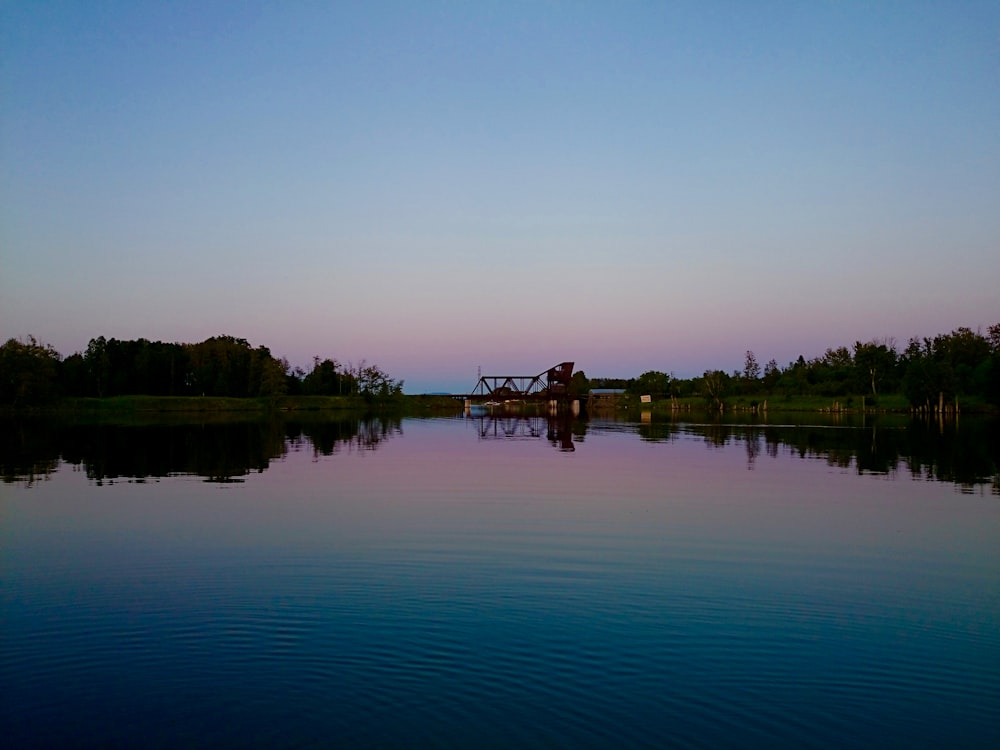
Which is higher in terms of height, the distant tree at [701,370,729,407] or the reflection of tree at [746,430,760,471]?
the distant tree at [701,370,729,407]

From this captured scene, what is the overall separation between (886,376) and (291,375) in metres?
121

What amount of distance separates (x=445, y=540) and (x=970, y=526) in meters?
12.8

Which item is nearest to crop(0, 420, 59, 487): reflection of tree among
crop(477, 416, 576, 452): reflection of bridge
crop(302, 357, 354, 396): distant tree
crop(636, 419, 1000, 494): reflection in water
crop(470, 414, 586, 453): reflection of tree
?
crop(470, 414, 586, 453): reflection of tree

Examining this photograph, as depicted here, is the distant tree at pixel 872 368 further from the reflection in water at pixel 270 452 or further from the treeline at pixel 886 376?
the reflection in water at pixel 270 452

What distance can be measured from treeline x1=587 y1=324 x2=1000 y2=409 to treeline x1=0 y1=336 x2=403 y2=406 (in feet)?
248

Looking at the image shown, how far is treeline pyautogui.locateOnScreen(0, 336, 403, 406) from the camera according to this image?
13975 cm

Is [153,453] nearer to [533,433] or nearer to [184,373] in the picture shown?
[533,433]

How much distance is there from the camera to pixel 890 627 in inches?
442

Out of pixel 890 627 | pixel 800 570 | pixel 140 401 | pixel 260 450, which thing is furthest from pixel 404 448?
pixel 140 401

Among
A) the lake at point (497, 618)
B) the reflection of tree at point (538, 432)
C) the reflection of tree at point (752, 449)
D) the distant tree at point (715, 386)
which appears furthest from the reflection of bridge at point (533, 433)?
the distant tree at point (715, 386)

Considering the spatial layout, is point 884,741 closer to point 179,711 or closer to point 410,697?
point 410,697

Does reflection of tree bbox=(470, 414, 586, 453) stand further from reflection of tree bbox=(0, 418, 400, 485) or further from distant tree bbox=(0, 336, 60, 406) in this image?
distant tree bbox=(0, 336, 60, 406)

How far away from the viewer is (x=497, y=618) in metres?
11.3

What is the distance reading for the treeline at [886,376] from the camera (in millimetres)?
118250
